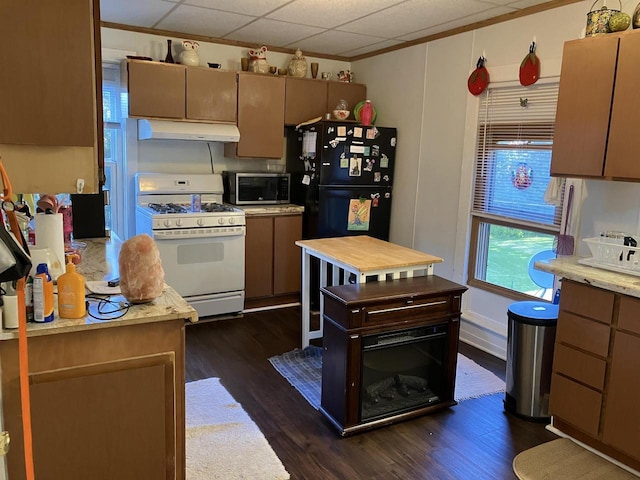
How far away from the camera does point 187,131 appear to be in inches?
170

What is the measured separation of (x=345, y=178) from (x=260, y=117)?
97 cm

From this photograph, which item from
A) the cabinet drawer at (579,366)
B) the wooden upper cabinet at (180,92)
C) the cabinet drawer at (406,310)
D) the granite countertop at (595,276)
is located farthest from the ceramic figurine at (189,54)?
the cabinet drawer at (579,366)

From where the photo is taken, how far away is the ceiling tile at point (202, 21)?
3836mm

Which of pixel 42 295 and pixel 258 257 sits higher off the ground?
pixel 42 295

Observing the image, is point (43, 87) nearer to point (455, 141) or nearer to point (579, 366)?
point (579, 366)

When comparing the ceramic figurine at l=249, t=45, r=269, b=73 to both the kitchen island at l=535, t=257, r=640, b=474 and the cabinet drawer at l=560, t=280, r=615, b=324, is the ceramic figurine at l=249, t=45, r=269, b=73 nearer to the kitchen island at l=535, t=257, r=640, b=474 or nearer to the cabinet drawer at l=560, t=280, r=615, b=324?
the kitchen island at l=535, t=257, r=640, b=474

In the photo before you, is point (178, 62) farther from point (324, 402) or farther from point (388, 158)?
point (324, 402)

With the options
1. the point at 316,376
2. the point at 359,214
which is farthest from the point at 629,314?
the point at 359,214

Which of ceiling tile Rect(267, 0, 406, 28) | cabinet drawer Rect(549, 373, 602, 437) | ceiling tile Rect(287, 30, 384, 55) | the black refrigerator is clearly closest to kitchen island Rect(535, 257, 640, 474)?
cabinet drawer Rect(549, 373, 602, 437)

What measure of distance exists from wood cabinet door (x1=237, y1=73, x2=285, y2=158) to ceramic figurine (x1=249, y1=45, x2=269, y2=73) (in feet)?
0.28

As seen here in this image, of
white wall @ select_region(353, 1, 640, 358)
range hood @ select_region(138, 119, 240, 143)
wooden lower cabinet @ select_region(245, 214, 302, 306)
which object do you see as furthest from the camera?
wooden lower cabinet @ select_region(245, 214, 302, 306)

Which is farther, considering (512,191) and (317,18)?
(317,18)

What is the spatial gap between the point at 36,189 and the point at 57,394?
71cm

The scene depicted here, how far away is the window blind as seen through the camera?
11.4 ft
